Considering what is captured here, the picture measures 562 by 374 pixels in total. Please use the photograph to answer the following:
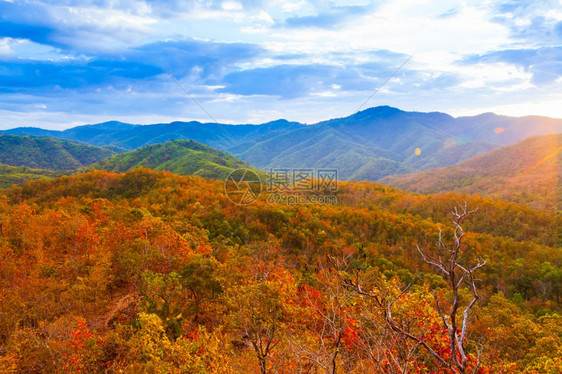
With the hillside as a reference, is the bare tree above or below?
above

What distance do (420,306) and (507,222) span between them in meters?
97.6

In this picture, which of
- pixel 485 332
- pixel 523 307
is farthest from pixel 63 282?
pixel 523 307

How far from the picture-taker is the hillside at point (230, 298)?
17.3 meters

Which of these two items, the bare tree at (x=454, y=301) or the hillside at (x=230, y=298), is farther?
the hillside at (x=230, y=298)

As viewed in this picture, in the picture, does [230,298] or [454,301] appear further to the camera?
[230,298]

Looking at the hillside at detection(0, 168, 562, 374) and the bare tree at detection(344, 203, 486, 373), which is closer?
the bare tree at detection(344, 203, 486, 373)

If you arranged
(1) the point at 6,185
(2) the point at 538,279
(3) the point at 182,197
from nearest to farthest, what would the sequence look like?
(2) the point at 538,279, (3) the point at 182,197, (1) the point at 6,185

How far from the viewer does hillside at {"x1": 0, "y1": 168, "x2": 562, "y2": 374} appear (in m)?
17.3

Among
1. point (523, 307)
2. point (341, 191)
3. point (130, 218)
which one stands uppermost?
point (130, 218)

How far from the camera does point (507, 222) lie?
99.0 meters

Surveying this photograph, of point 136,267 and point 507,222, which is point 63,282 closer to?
point 136,267

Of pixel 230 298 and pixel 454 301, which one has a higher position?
pixel 454 301

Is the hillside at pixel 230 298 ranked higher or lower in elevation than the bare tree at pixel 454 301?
lower

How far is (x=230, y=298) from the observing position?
894 inches
